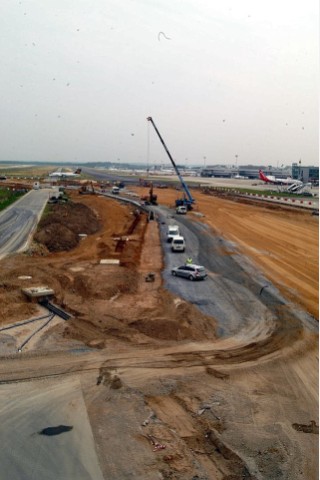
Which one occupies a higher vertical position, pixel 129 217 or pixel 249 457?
pixel 129 217

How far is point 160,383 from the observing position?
22047mm

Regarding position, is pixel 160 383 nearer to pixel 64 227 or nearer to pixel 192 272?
pixel 192 272

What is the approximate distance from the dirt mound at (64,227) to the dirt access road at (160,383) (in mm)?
14216

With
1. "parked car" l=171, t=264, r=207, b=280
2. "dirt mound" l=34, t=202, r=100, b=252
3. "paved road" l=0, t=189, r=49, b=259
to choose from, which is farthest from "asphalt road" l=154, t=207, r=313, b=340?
"paved road" l=0, t=189, r=49, b=259

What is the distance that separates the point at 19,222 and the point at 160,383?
179 feet

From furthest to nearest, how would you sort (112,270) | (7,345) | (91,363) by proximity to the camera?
(112,270) → (7,345) → (91,363)

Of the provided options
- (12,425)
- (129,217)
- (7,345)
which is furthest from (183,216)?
(12,425)

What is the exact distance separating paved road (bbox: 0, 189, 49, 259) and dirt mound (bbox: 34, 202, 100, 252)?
70.7 inches

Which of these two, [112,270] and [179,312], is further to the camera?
[112,270]

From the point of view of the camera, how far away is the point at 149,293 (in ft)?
124

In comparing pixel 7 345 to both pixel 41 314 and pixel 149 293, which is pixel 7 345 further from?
pixel 149 293

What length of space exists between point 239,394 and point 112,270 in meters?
25.0

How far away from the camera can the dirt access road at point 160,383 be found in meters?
16.2

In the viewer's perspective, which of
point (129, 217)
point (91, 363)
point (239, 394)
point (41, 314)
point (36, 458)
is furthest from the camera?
point (129, 217)
